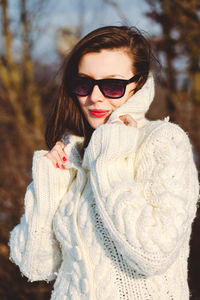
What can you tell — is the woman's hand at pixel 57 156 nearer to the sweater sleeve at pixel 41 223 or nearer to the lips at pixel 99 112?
the sweater sleeve at pixel 41 223

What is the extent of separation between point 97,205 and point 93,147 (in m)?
0.31

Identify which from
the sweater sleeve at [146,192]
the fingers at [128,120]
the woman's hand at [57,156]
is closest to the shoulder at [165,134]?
the sweater sleeve at [146,192]

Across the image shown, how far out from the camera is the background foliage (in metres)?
4.03

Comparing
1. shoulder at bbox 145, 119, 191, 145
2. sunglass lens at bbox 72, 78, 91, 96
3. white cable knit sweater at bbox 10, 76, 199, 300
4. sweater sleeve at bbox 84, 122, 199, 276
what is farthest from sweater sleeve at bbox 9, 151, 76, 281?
shoulder at bbox 145, 119, 191, 145

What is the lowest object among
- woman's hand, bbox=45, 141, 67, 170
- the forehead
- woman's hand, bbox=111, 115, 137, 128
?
woman's hand, bbox=45, 141, 67, 170

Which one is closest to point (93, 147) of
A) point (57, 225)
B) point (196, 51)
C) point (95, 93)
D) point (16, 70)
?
point (95, 93)

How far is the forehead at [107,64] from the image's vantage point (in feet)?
6.27

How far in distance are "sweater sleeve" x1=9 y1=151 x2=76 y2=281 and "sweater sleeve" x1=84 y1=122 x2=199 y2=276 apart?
1.05 ft

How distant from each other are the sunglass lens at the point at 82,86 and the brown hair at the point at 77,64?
0.17m

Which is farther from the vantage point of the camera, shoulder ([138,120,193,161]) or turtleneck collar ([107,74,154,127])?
turtleneck collar ([107,74,154,127])

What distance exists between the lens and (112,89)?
190 centimetres

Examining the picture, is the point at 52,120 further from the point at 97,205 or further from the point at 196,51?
the point at 196,51

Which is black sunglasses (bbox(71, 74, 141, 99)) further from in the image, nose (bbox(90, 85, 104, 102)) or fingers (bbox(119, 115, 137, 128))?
fingers (bbox(119, 115, 137, 128))

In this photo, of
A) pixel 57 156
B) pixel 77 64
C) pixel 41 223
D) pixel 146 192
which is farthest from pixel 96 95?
pixel 41 223
